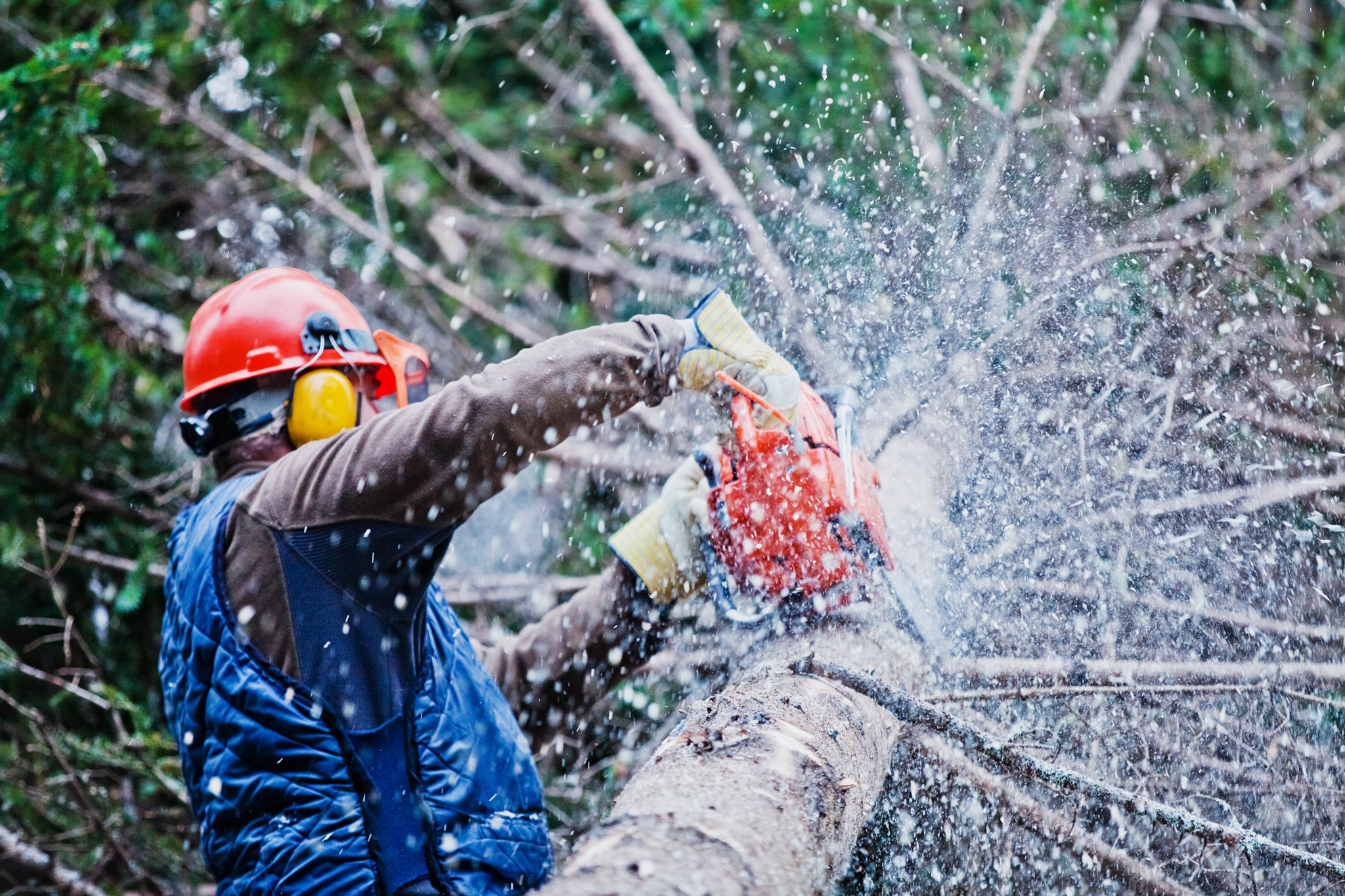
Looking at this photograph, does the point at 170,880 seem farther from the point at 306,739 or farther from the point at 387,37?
the point at 387,37

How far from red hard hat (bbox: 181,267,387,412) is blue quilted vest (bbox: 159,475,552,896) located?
A: 0.99ft

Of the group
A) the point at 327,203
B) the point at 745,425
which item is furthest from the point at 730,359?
the point at 327,203

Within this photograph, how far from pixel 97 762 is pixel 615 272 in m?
2.83

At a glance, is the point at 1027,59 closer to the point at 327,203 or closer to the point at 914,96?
the point at 914,96

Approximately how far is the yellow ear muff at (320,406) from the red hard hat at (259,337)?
0.18 ft

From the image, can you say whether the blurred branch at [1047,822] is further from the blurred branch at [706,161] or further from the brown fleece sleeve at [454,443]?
the blurred branch at [706,161]

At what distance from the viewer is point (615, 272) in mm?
4309

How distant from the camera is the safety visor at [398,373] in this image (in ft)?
8.24

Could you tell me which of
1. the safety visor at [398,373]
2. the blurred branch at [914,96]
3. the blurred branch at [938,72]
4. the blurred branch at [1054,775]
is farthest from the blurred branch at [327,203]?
the blurred branch at [1054,775]

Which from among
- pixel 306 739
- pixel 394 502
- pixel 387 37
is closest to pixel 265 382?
pixel 394 502

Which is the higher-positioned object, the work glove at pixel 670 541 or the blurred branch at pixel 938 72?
the blurred branch at pixel 938 72

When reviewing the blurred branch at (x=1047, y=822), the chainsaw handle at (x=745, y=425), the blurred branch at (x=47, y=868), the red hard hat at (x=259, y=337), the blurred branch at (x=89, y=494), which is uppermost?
the red hard hat at (x=259, y=337)

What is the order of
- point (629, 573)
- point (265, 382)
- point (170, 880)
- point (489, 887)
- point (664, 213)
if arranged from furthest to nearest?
1. point (664, 213)
2. point (170, 880)
3. point (629, 573)
4. point (265, 382)
5. point (489, 887)

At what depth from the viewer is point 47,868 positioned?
361 centimetres
